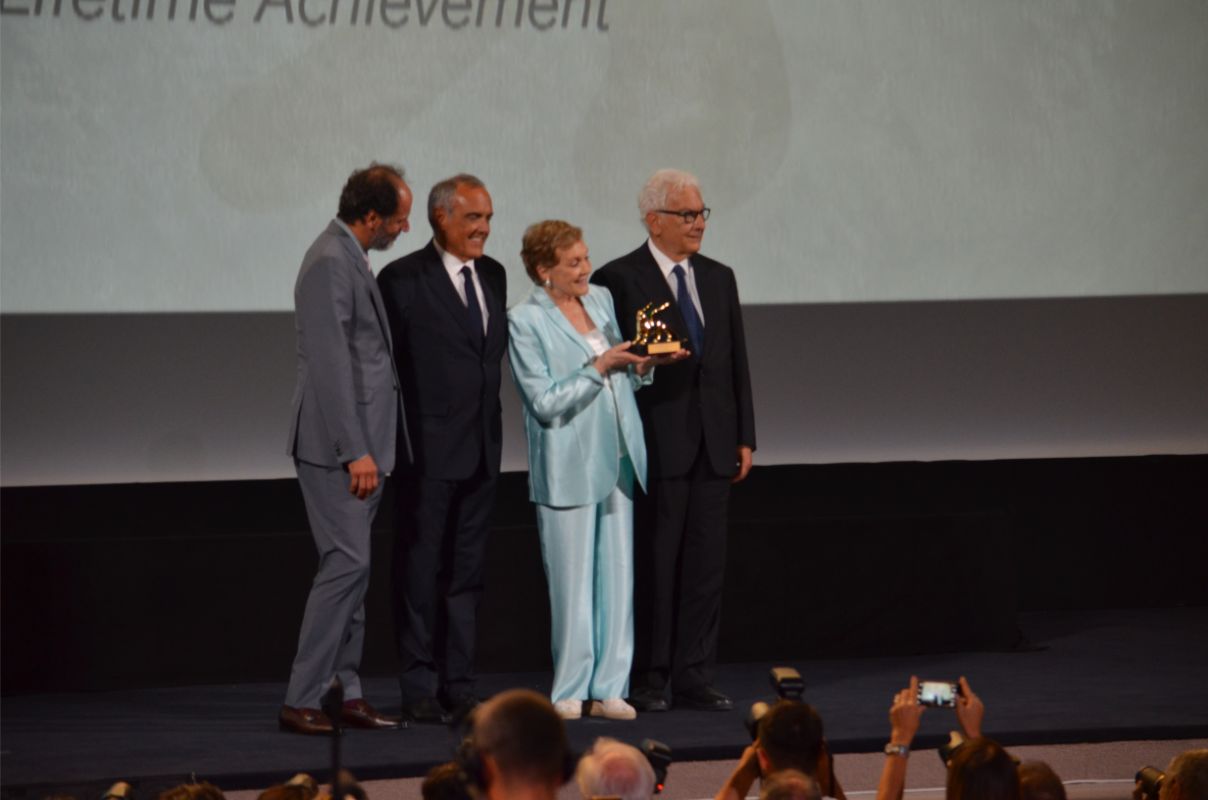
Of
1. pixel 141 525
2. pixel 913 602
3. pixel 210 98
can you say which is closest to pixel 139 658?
pixel 141 525

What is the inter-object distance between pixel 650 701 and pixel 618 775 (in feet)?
7.22

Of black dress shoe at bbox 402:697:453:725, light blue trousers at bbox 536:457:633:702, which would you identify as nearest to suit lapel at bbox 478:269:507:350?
light blue trousers at bbox 536:457:633:702

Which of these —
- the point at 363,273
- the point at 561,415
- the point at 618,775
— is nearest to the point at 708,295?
the point at 561,415

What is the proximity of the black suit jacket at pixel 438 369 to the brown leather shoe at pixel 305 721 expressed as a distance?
0.63 m

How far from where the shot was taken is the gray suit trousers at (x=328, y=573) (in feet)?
14.8

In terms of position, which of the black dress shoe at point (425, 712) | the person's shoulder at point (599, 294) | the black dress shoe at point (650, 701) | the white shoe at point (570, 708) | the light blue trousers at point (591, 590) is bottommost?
the black dress shoe at point (425, 712)

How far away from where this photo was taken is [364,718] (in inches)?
180

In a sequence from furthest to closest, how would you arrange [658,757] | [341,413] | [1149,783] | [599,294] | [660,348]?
[599,294]
[660,348]
[341,413]
[1149,783]
[658,757]

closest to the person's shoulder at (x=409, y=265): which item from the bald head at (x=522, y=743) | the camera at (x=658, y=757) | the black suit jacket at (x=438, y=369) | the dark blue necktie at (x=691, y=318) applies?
the black suit jacket at (x=438, y=369)

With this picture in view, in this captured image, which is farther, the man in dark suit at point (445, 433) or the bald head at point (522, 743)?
the man in dark suit at point (445, 433)

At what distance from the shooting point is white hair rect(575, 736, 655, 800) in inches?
103

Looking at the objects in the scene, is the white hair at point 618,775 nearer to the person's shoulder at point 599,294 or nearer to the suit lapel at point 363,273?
the suit lapel at point 363,273

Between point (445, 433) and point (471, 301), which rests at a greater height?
point (471, 301)

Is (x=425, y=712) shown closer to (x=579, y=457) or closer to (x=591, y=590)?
(x=591, y=590)
